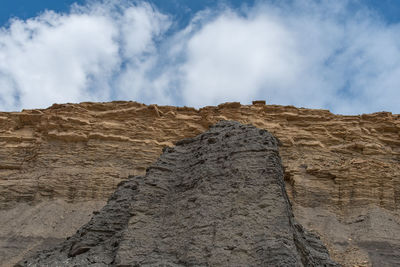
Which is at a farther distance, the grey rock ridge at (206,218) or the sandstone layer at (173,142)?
the sandstone layer at (173,142)

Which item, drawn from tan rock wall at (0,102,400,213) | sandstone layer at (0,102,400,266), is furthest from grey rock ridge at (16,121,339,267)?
tan rock wall at (0,102,400,213)

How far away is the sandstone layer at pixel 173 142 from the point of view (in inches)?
859

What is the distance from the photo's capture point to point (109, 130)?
29.3 metres

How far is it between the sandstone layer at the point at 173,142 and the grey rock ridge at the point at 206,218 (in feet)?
44.2

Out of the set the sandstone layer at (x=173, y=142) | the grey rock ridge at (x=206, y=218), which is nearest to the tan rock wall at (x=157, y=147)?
the sandstone layer at (x=173, y=142)

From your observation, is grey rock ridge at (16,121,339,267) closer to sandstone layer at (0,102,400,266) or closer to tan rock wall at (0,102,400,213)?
sandstone layer at (0,102,400,266)

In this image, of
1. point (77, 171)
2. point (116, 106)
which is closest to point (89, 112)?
point (116, 106)

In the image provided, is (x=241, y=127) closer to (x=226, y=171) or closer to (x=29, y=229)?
(x=226, y=171)

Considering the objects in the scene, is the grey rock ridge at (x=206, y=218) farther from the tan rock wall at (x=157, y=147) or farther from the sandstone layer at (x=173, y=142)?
the tan rock wall at (x=157, y=147)

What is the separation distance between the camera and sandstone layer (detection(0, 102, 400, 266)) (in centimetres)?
2181

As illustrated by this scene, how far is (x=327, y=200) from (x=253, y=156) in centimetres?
1855

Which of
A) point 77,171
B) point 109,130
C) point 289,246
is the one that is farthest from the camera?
point 109,130

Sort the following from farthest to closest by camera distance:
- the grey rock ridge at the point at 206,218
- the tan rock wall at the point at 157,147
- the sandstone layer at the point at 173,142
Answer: the tan rock wall at the point at 157,147, the sandstone layer at the point at 173,142, the grey rock ridge at the point at 206,218

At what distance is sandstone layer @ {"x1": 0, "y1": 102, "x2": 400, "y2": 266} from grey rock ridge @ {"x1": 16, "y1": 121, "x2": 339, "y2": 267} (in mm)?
13475
